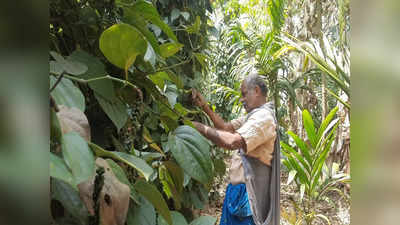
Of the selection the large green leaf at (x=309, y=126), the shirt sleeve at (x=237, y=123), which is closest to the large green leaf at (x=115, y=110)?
the shirt sleeve at (x=237, y=123)

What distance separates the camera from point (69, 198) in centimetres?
15

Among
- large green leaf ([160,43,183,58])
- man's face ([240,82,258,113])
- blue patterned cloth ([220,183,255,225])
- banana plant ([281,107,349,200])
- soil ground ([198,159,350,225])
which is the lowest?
soil ground ([198,159,350,225])

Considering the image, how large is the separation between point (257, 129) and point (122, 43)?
976 millimetres

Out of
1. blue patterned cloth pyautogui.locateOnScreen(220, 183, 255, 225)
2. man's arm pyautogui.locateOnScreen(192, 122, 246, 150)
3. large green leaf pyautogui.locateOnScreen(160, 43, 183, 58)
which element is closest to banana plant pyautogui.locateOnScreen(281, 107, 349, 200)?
blue patterned cloth pyautogui.locateOnScreen(220, 183, 255, 225)

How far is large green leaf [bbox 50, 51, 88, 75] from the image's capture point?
16 cm

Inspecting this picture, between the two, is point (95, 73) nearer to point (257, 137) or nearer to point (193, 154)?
point (193, 154)

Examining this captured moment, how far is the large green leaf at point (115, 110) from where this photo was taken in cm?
22

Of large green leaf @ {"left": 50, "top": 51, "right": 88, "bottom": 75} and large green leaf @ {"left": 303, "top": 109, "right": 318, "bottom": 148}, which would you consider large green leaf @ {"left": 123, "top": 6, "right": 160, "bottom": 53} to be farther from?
large green leaf @ {"left": 303, "top": 109, "right": 318, "bottom": 148}

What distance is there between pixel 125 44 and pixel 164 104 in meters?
0.13

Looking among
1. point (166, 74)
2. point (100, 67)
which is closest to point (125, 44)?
point (100, 67)

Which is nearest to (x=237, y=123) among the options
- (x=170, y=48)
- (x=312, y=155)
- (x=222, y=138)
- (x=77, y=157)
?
(x=222, y=138)

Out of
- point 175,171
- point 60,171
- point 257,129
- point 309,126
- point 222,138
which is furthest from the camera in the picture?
point 309,126

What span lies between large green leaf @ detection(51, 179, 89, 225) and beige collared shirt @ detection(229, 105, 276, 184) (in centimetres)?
98
